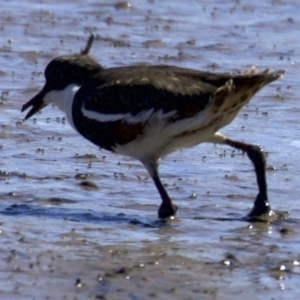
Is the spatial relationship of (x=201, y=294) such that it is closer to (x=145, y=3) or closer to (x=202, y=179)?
(x=202, y=179)

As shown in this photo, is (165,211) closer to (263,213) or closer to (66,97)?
(263,213)

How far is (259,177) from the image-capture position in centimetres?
812

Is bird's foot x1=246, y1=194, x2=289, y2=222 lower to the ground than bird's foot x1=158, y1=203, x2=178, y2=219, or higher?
higher

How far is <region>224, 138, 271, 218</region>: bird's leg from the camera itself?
7953mm

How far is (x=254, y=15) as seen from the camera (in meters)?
14.8

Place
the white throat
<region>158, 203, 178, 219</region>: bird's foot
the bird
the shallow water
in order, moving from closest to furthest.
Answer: the shallow water → the bird → <region>158, 203, 178, 219</region>: bird's foot → the white throat

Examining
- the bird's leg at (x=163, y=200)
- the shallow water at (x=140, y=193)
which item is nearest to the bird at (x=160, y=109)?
the bird's leg at (x=163, y=200)

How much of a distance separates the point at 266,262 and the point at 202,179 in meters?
1.99

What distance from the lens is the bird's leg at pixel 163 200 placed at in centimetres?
781

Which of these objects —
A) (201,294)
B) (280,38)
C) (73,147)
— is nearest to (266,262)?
(201,294)

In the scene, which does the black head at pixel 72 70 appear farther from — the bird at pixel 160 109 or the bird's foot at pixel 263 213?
the bird's foot at pixel 263 213

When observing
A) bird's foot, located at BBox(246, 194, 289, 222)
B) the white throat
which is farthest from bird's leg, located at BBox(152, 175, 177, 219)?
the white throat

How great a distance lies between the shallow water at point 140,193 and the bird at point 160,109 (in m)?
0.43

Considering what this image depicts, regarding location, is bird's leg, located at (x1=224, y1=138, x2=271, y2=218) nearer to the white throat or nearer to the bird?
the bird
